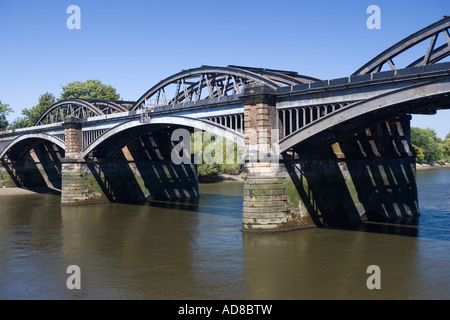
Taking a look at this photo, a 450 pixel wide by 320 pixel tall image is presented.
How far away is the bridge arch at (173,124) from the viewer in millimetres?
30506

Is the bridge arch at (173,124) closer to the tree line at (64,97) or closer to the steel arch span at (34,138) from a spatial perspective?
the steel arch span at (34,138)

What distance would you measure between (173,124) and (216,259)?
18.5 metres

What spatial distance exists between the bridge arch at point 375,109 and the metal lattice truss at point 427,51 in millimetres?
1932

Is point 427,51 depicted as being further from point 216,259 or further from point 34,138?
point 34,138

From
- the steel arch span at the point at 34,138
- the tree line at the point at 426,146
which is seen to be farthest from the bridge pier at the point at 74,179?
the tree line at the point at 426,146

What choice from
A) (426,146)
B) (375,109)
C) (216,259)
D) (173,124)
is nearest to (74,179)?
(173,124)

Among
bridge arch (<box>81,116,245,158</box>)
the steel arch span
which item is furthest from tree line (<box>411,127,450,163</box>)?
bridge arch (<box>81,116,245,158</box>)

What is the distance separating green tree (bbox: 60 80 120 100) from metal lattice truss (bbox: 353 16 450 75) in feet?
249

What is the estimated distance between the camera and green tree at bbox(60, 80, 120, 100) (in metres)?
93.9

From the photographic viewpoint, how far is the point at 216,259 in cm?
2181

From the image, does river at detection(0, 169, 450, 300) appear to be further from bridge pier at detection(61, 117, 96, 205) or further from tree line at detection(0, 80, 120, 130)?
tree line at detection(0, 80, 120, 130)
